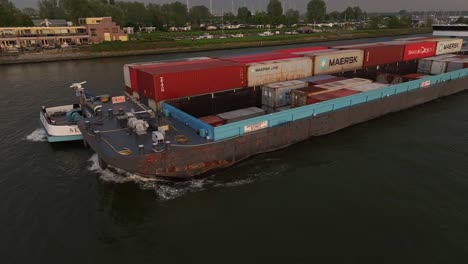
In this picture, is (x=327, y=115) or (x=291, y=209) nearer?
(x=291, y=209)

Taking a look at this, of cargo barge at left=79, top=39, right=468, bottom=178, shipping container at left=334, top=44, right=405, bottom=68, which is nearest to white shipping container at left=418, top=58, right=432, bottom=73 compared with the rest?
shipping container at left=334, top=44, right=405, bottom=68

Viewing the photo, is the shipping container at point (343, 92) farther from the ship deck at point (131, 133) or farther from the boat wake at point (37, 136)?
the boat wake at point (37, 136)

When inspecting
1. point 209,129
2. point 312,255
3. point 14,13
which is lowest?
point 312,255

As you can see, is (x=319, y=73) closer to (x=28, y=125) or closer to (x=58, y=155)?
(x=58, y=155)

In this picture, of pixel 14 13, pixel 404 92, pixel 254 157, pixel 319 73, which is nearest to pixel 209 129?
pixel 254 157

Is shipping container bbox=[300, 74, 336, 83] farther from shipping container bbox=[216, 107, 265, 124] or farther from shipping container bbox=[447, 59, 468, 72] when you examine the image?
shipping container bbox=[447, 59, 468, 72]

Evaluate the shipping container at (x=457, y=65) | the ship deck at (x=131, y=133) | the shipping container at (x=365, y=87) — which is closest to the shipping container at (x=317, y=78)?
the shipping container at (x=365, y=87)
